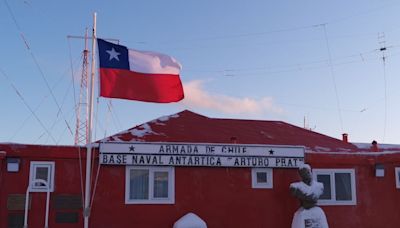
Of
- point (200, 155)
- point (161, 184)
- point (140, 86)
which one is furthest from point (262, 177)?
point (140, 86)

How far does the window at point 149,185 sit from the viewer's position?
14.1m

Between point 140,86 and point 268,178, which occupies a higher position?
point 140,86

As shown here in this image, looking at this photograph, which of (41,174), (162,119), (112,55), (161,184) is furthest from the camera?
(162,119)

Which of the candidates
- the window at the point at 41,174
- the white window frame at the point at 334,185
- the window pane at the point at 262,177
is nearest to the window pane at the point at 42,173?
the window at the point at 41,174

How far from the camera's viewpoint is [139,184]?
14.3 m

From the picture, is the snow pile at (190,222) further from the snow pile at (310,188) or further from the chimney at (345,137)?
the chimney at (345,137)

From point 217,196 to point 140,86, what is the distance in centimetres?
399

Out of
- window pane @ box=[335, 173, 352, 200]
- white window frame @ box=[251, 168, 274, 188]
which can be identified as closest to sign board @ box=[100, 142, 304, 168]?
white window frame @ box=[251, 168, 274, 188]

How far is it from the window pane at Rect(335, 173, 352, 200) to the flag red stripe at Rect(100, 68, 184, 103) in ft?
18.4

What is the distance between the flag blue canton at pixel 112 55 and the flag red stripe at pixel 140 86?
13cm

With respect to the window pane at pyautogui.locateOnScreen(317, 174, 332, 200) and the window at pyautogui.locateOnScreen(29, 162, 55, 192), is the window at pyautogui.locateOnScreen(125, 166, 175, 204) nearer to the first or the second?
the window at pyautogui.locateOnScreen(29, 162, 55, 192)

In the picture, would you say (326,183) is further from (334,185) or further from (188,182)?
(188,182)

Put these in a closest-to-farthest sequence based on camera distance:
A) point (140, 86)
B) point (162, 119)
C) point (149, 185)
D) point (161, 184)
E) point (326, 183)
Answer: point (140, 86)
point (149, 185)
point (161, 184)
point (326, 183)
point (162, 119)

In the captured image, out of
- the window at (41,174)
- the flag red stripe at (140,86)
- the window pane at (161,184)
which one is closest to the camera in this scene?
the flag red stripe at (140,86)
